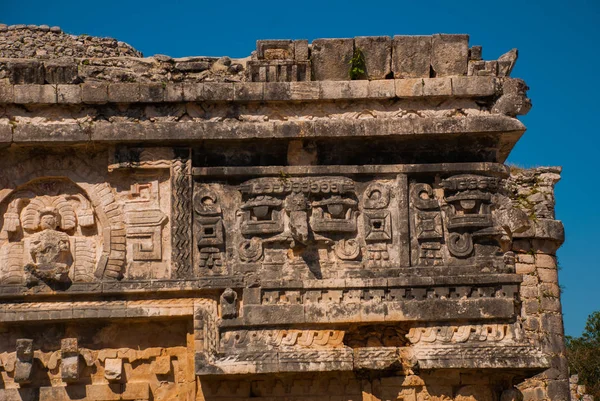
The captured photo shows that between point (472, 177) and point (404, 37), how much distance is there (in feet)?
5.37

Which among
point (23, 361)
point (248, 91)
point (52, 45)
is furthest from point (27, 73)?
point (23, 361)

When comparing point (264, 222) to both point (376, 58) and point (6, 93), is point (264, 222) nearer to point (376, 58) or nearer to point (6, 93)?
point (376, 58)

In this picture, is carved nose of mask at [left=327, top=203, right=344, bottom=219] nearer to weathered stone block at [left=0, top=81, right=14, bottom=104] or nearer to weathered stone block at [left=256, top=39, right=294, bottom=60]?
weathered stone block at [left=256, top=39, right=294, bottom=60]

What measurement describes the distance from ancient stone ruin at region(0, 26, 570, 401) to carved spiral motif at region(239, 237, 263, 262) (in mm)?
23

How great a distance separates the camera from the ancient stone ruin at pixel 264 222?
10094mm

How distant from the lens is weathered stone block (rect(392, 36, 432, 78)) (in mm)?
10555

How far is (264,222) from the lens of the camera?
1030 cm

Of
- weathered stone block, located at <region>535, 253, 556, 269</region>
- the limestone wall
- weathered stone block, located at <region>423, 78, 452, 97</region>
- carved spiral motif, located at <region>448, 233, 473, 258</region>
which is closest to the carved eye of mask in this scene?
carved spiral motif, located at <region>448, 233, 473, 258</region>

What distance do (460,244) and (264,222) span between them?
79.4 inches

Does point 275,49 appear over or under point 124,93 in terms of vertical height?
over

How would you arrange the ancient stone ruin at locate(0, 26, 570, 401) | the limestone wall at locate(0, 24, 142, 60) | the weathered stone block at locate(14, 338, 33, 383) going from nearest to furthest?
the ancient stone ruin at locate(0, 26, 570, 401) < the weathered stone block at locate(14, 338, 33, 383) < the limestone wall at locate(0, 24, 142, 60)

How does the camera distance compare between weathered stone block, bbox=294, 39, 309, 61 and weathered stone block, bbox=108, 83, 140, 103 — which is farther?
weathered stone block, bbox=294, 39, 309, 61

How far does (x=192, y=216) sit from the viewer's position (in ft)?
34.0

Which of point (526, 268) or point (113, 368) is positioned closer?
point (113, 368)
